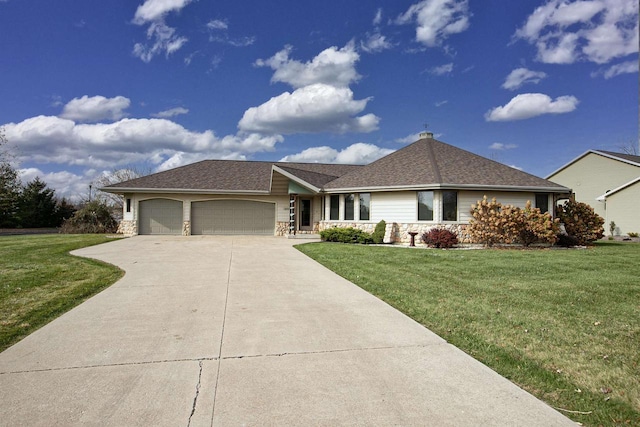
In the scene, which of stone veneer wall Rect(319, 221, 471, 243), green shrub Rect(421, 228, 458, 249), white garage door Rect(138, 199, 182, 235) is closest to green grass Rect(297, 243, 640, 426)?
green shrub Rect(421, 228, 458, 249)

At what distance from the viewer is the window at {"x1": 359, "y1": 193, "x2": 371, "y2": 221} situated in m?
18.9

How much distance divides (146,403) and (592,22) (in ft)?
60.4

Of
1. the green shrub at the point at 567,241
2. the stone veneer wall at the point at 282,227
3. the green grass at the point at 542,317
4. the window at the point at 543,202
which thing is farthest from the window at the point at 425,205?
the stone veneer wall at the point at 282,227

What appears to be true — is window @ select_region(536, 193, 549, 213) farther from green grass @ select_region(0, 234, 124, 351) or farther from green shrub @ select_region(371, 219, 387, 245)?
green grass @ select_region(0, 234, 124, 351)

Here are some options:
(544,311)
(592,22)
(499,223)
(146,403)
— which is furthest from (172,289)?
(592,22)

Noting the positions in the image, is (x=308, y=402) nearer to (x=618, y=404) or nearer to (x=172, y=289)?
(x=618, y=404)

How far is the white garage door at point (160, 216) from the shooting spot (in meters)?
22.0

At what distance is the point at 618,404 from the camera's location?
297 centimetres

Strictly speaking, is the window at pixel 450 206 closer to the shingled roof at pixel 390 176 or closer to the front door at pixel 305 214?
the shingled roof at pixel 390 176

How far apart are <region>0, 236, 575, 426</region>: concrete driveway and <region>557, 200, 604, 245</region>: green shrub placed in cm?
1561

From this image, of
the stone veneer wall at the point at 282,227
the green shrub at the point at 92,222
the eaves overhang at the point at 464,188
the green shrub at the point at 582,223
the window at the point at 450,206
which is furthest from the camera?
the green shrub at the point at 92,222

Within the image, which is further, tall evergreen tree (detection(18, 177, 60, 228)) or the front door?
tall evergreen tree (detection(18, 177, 60, 228))

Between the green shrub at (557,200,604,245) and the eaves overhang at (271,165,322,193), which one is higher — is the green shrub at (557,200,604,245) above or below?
below

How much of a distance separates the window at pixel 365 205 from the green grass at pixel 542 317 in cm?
854
